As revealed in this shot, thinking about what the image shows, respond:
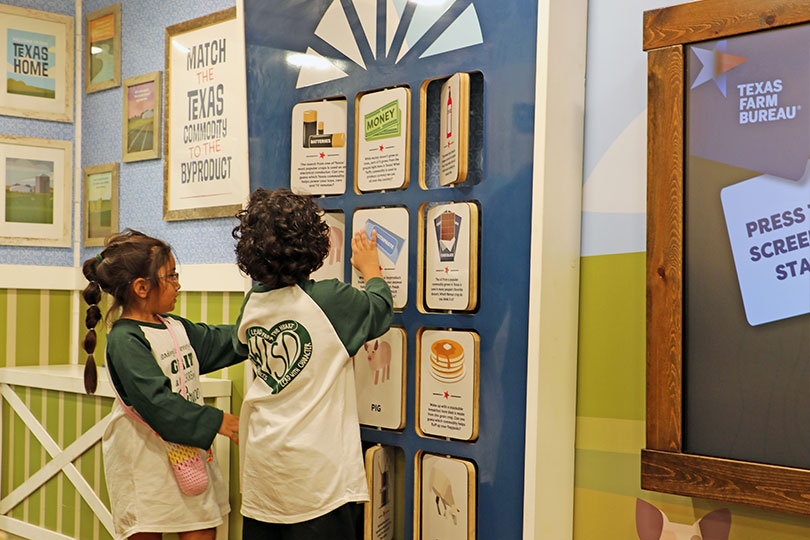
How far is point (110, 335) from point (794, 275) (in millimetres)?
1695

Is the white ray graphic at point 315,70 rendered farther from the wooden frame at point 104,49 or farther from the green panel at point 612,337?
the wooden frame at point 104,49

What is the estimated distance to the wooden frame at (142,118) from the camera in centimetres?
323

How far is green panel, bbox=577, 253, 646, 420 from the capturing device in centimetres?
188

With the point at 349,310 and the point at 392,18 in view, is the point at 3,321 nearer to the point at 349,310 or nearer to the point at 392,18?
the point at 349,310

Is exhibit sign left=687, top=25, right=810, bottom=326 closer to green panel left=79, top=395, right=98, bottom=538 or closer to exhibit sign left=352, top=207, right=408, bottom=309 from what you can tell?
exhibit sign left=352, top=207, right=408, bottom=309

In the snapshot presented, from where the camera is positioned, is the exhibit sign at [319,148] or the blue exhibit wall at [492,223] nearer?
the blue exhibit wall at [492,223]

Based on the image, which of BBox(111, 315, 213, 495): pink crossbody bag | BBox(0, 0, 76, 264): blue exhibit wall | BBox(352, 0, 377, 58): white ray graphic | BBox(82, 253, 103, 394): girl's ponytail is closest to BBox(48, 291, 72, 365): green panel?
BBox(0, 0, 76, 264): blue exhibit wall

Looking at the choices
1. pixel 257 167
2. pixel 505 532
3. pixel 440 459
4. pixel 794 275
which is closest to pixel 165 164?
pixel 257 167

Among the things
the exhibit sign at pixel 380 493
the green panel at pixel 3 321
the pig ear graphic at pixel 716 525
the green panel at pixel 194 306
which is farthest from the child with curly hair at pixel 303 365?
the green panel at pixel 3 321

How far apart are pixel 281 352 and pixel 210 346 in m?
0.53

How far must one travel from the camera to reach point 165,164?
10.5 ft

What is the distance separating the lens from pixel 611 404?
1923 millimetres

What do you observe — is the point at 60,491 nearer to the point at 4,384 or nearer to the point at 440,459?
the point at 4,384

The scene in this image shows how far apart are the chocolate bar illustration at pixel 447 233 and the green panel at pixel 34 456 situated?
1.98 m
